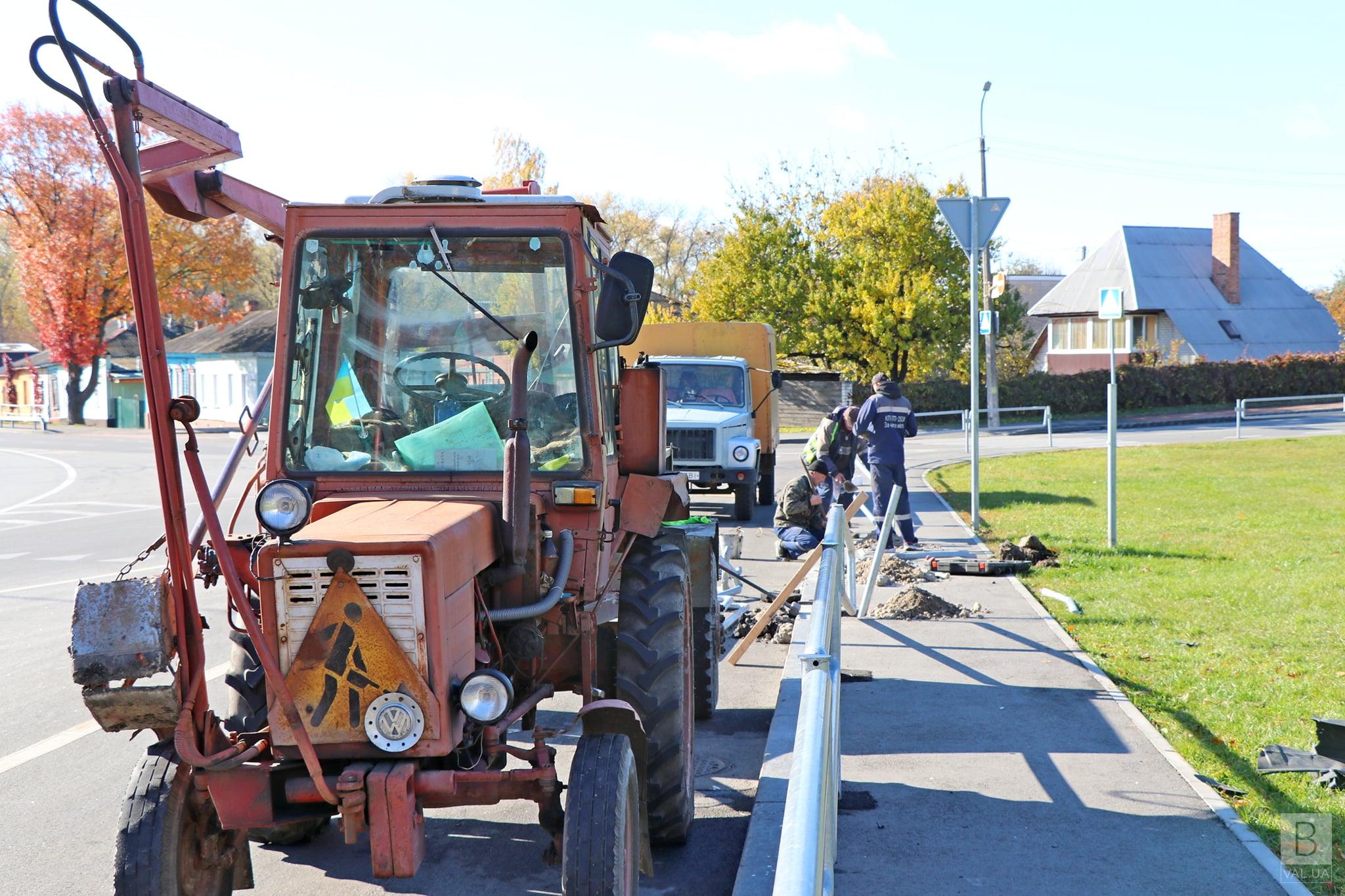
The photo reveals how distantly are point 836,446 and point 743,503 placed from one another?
3.80m

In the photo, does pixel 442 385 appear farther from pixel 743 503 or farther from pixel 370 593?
pixel 743 503

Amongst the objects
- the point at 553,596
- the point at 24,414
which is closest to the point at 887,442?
the point at 553,596

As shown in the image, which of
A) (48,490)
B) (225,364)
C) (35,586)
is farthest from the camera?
(225,364)

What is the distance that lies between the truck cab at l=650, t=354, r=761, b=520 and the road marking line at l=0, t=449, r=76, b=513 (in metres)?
11.3

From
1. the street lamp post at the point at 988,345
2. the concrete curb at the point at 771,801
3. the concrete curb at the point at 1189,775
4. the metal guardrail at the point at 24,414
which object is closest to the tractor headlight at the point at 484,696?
the concrete curb at the point at 771,801

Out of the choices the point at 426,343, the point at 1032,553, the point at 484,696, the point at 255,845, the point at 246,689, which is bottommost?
the point at 255,845

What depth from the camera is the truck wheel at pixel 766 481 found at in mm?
19438

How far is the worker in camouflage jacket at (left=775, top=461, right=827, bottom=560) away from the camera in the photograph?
1327cm

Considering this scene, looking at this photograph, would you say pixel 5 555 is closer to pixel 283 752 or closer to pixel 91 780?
pixel 91 780

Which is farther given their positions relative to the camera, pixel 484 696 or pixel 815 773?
pixel 484 696

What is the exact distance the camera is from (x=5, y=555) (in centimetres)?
1409

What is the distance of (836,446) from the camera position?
13.9m

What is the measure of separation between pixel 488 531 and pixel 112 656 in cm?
129

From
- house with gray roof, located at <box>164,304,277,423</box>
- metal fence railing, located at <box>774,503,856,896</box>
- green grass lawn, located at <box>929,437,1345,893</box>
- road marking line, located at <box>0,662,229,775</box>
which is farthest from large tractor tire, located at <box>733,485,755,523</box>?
house with gray roof, located at <box>164,304,277,423</box>
